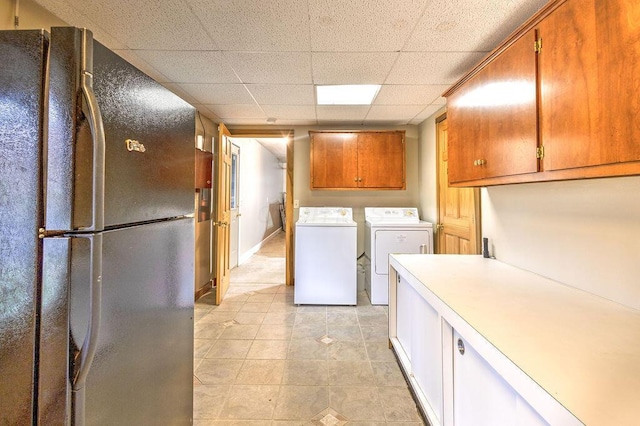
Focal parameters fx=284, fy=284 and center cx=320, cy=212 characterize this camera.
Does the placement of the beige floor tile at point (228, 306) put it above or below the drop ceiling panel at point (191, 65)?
below

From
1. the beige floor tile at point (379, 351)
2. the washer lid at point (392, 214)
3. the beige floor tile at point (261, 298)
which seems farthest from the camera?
the washer lid at point (392, 214)

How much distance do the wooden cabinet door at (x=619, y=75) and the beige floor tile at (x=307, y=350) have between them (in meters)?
2.03

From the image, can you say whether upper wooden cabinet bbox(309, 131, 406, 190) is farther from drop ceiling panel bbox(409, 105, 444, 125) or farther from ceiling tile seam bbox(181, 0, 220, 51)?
ceiling tile seam bbox(181, 0, 220, 51)

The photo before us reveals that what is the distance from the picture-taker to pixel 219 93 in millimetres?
2641

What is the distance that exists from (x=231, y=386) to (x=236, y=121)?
2957mm

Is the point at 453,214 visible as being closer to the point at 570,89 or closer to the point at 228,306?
the point at 570,89

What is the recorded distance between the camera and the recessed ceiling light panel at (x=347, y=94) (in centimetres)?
252

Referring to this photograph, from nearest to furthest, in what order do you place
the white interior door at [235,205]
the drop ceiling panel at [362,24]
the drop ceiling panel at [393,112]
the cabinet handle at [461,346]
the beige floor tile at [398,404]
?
the cabinet handle at [461,346], the drop ceiling panel at [362,24], the beige floor tile at [398,404], the drop ceiling panel at [393,112], the white interior door at [235,205]

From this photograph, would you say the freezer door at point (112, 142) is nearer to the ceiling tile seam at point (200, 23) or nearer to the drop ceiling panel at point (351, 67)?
the ceiling tile seam at point (200, 23)

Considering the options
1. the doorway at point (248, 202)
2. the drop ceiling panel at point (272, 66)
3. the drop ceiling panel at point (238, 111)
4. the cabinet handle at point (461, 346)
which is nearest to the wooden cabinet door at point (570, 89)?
the cabinet handle at point (461, 346)

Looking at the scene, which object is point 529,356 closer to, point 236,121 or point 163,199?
point 163,199

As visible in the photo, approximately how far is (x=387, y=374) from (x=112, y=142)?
2.02 metres

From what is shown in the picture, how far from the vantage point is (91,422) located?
0.77 meters

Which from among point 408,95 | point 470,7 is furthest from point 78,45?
point 408,95
